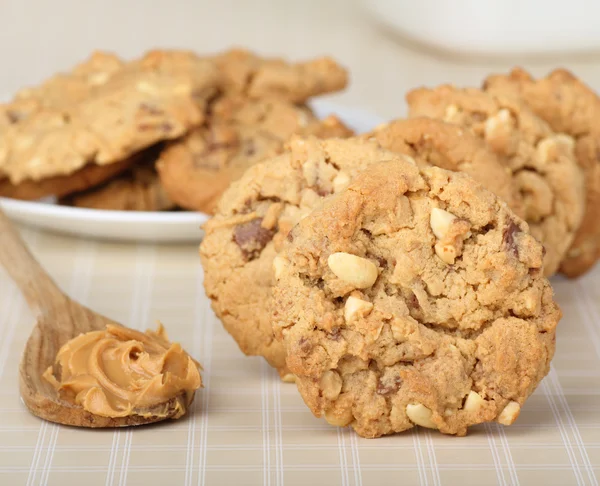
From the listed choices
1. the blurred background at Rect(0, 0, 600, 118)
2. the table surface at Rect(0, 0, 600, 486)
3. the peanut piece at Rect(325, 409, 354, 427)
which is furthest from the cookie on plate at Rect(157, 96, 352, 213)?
the blurred background at Rect(0, 0, 600, 118)

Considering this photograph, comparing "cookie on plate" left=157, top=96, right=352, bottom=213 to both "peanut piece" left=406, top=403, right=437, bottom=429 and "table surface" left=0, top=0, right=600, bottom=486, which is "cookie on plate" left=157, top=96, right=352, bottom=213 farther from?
"peanut piece" left=406, top=403, right=437, bottom=429

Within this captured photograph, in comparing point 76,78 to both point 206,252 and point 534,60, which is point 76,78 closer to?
point 206,252

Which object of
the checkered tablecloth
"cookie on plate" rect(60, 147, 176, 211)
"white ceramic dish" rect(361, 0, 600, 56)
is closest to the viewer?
the checkered tablecloth

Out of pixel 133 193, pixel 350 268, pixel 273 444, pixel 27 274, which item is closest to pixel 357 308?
pixel 350 268

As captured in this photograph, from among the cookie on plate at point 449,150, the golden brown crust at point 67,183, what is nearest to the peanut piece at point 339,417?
the cookie on plate at point 449,150

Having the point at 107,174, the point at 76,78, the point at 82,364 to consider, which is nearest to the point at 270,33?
the point at 76,78

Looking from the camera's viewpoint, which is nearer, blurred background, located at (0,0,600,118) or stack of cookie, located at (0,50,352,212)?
stack of cookie, located at (0,50,352,212)
